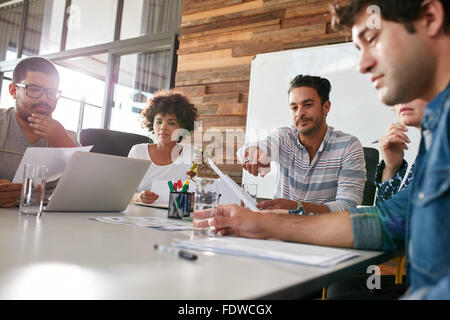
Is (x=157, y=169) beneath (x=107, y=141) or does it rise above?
beneath

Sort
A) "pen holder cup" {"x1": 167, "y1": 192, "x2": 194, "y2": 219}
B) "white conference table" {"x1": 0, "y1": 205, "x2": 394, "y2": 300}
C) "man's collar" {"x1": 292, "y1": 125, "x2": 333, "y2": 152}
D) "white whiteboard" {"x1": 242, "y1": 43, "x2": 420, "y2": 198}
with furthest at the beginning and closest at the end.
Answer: "white whiteboard" {"x1": 242, "y1": 43, "x2": 420, "y2": 198}, "man's collar" {"x1": 292, "y1": 125, "x2": 333, "y2": 152}, "pen holder cup" {"x1": 167, "y1": 192, "x2": 194, "y2": 219}, "white conference table" {"x1": 0, "y1": 205, "x2": 394, "y2": 300}

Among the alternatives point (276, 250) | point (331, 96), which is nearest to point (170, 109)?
point (331, 96)

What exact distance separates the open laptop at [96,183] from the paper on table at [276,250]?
50 centimetres

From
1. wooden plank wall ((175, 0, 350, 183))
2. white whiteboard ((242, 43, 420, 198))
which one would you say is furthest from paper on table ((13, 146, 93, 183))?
wooden plank wall ((175, 0, 350, 183))

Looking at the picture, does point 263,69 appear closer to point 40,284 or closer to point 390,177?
point 390,177

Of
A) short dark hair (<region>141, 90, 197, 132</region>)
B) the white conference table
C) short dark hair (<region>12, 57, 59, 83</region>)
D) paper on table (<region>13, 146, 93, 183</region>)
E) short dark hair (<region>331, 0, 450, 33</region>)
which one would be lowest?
the white conference table

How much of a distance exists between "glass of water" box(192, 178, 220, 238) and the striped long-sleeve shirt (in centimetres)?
74

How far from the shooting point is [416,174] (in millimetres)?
648

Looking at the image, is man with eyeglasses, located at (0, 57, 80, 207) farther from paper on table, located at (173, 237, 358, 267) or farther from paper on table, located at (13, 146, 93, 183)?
paper on table, located at (173, 237, 358, 267)

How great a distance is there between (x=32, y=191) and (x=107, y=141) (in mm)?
1358

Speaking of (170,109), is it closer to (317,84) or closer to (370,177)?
(317,84)

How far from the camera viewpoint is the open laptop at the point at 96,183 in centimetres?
110

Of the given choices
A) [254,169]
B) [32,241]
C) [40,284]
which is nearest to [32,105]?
[254,169]

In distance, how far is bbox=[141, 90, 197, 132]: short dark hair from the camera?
106 inches
